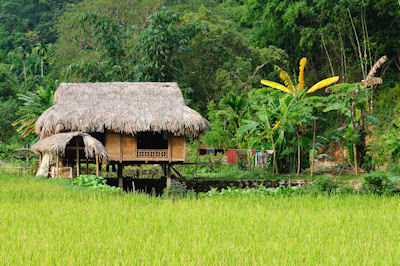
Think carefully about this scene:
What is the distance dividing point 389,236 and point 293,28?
1238cm

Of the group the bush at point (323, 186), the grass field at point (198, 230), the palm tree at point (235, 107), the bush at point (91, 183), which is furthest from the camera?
the palm tree at point (235, 107)

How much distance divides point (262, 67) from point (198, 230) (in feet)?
50.4

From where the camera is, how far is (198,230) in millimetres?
4895

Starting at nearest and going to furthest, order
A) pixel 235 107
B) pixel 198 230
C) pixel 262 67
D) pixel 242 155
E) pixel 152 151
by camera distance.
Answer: pixel 198 230 → pixel 152 151 → pixel 242 155 → pixel 235 107 → pixel 262 67

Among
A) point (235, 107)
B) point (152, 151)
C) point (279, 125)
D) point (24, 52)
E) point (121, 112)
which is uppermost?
point (24, 52)

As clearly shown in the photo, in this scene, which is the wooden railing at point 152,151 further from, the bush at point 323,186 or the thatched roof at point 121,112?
the bush at point 323,186

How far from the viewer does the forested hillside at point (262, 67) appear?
11977 millimetres

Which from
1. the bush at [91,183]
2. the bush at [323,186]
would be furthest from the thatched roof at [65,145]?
the bush at [323,186]

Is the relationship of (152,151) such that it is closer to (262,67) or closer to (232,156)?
(232,156)

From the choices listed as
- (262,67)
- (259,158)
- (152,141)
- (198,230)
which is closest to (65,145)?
(152,141)

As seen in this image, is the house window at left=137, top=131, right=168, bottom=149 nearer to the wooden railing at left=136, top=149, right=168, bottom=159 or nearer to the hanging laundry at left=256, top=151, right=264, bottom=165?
the wooden railing at left=136, top=149, right=168, bottom=159

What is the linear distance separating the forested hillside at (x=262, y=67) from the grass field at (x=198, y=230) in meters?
4.73

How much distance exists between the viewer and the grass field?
3805 mm

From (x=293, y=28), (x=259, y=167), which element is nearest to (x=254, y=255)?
(x=259, y=167)
